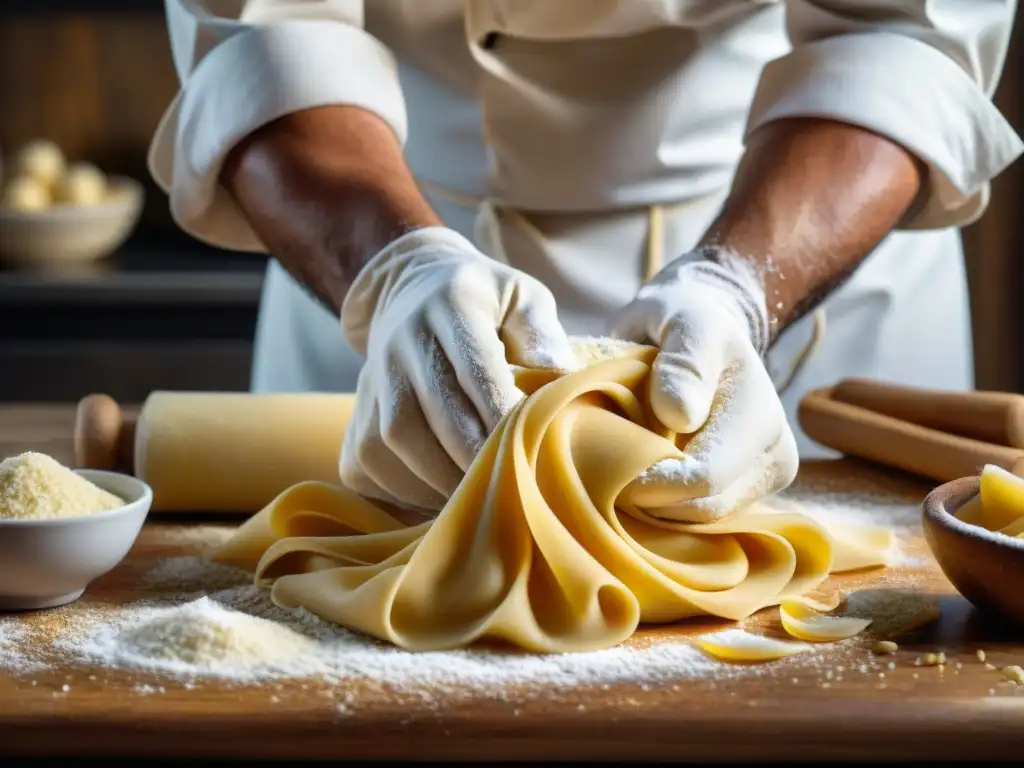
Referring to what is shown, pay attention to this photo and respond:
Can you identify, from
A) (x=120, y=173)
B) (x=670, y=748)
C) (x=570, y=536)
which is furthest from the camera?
(x=120, y=173)

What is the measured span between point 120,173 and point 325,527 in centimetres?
242

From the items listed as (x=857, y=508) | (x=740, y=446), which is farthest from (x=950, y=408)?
(x=740, y=446)

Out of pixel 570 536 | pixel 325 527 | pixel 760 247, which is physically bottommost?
pixel 325 527

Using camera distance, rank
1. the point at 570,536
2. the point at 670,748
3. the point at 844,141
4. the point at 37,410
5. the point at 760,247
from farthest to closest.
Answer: the point at 37,410, the point at 844,141, the point at 760,247, the point at 570,536, the point at 670,748

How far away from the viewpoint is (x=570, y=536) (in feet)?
3.44

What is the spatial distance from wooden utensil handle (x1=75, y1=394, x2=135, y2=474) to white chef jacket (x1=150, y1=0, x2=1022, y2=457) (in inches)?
10.7

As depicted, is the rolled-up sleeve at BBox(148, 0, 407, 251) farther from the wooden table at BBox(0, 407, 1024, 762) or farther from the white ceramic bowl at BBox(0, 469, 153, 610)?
the wooden table at BBox(0, 407, 1024, 762)

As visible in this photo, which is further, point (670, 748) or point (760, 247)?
point (760, 247)

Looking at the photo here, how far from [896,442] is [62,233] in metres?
2.05

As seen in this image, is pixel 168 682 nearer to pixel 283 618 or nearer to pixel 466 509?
pixel 283 618

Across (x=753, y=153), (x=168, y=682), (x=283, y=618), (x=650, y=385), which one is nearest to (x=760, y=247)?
(x=753, y=153)

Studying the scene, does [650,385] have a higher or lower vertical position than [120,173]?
higher

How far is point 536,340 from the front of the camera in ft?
3.78

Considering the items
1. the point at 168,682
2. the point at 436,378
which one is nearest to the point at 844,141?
the point at 436,378
